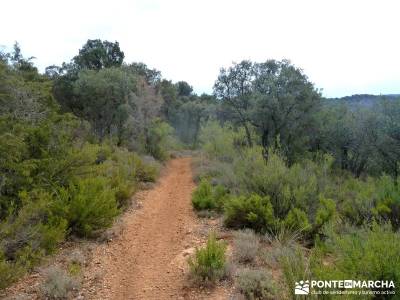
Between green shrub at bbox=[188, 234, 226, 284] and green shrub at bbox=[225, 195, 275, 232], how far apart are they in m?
1.99

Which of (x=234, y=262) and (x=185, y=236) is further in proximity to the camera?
(x=185, y=236)

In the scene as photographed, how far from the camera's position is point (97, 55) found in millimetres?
30891

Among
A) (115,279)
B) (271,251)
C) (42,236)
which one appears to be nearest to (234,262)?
(271,251)

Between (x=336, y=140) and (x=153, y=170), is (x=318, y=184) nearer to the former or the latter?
(x=153, y=170)

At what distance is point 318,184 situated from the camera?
9.31 metres

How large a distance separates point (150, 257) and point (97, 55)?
2704cm

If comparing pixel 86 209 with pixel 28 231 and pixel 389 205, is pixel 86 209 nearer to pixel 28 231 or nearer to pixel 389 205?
pixel 28 231

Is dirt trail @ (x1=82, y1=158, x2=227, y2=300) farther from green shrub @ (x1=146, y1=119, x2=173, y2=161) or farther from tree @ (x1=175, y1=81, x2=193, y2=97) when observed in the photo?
tree @ (x1=175, y1=81, x2=193, y2=97)

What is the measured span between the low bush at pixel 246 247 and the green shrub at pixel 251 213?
0.70 metres

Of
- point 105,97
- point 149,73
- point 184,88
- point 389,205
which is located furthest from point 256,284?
point 184,88

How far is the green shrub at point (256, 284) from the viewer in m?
4.86

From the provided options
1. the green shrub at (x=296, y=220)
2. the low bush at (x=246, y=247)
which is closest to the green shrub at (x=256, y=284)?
the low bush at (x=246, y=247)

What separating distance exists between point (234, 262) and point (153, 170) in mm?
10237

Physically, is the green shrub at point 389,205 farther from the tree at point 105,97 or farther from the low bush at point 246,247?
the tree at point 105,97
